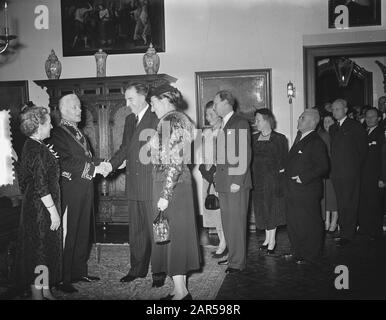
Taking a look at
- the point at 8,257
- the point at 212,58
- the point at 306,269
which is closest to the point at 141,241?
the point at 8,257

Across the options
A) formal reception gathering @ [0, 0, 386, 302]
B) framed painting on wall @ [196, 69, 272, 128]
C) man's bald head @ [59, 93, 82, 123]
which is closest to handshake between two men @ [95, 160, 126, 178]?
formal reception gathering @ [0, 0, 386, 302]

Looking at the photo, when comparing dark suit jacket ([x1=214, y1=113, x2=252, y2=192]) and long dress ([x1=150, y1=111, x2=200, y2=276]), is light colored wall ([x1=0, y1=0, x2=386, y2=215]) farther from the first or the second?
long dress ([x1=150, y1=111, x2=200, y2=276])

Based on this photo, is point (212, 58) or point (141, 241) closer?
point (141, 241)

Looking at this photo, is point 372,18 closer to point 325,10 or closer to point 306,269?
point 325,10

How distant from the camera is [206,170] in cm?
480

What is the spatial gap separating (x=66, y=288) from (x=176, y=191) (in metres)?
1.38

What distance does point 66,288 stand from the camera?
367cm

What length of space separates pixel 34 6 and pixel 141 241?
5.25 m

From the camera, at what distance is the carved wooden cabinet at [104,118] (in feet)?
21.2

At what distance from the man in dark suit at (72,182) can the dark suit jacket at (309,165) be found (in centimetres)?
196

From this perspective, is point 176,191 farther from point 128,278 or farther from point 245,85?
point 245,85

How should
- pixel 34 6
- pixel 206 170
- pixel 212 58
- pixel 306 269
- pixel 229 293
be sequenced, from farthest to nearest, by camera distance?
pixel 34 6 < pixel 212 58 < pixel 206 170 < pixel 306 269 < pixel 229 293

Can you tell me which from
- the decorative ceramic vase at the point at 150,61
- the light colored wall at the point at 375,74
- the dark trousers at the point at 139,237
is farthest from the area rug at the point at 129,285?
the light colored wall at the point at 375,74

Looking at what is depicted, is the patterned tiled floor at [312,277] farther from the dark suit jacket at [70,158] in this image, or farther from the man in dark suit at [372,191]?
the dark suit jacket at [70,158]
